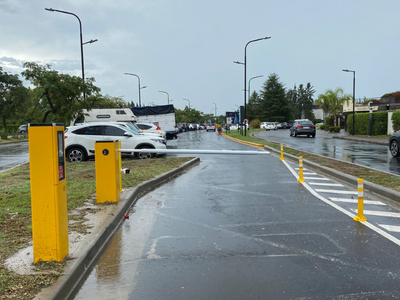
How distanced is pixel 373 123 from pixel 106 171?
104ft

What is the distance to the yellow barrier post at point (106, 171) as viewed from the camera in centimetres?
698

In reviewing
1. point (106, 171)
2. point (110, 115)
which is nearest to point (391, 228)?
point (106, 171)

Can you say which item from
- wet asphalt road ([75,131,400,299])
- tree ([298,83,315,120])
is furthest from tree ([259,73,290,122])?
wet asphalt road ([75,131,400,299])

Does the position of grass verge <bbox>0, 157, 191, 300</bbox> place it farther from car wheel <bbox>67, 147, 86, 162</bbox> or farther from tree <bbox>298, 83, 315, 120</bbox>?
tree <bbox>298, 83, 315, 120</bbox>

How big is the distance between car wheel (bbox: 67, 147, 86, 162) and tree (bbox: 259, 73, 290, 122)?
273ft

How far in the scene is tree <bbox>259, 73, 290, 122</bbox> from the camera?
94.6m

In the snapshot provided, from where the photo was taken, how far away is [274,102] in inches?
3730

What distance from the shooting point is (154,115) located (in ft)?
105

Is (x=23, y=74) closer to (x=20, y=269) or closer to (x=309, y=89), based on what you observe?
(x=20, y=269)

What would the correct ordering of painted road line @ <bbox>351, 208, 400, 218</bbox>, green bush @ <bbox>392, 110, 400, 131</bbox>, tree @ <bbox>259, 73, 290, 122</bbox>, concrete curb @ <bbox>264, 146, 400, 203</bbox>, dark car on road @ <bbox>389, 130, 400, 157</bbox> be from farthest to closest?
tree @ <bbox>259, 73, 290, 122</bbox>
green bush @ <bbox>392, 110, 400, 131</bbox>
dark car on road @ <bbox>389, 130, 400, 157</bbox>
concrete curb @ <bbox>264, 146, 400, 203</bbox>
painted road line @ <bbox>351, 208, 400, 218</bbox>

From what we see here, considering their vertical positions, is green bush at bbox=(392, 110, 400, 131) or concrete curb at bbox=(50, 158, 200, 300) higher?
green bush at bbox=(392, 110, 400, 131)

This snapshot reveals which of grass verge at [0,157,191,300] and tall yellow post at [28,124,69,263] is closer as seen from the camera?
grass verge at [0,157,191,300]

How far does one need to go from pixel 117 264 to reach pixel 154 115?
27987 mm

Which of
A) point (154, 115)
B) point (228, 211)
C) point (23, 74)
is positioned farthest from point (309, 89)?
point (228, 211)
